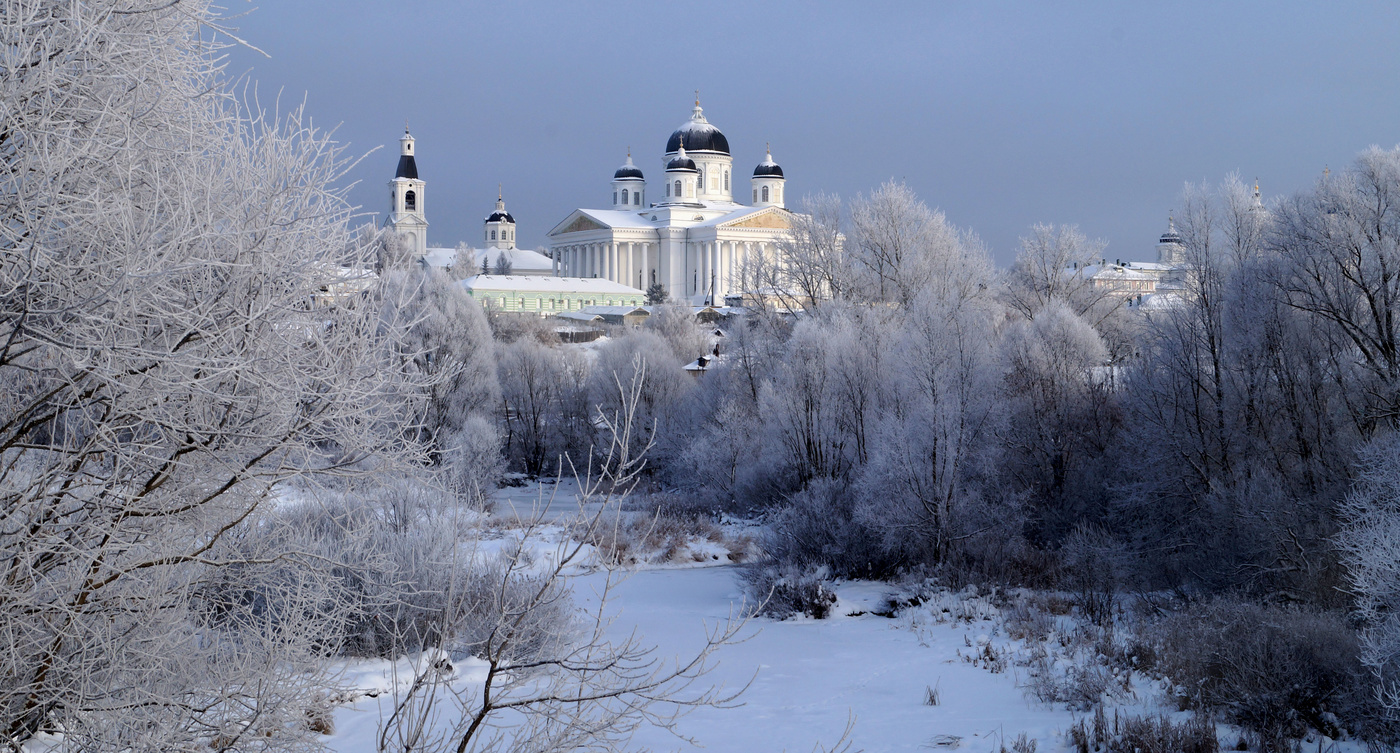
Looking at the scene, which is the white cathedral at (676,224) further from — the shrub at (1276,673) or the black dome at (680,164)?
the shrub at (1276,673)

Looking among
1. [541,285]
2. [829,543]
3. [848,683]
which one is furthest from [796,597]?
[541,285]

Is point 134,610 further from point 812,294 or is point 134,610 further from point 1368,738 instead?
point 812,294

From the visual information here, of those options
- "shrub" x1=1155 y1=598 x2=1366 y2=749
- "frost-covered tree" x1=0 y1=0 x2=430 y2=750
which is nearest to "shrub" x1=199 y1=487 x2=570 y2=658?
"frost-covered tree" x1=0 y1=0 x2=430 y2=750

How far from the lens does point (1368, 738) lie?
855cm

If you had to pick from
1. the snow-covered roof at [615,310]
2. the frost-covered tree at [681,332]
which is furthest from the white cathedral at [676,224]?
the frost-covered tree at [681,332]

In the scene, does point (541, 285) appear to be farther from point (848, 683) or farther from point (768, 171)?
point (848, 683)

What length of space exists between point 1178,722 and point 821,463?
12.0 m

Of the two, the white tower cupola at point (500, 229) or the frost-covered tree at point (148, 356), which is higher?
the white tower cupola at point (500, 229)

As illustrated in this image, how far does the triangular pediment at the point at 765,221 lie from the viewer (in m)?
75.1

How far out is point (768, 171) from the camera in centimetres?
8138

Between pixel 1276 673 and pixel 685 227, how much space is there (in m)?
71.9

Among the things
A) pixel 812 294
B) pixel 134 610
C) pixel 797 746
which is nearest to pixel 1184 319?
pixel 797 746

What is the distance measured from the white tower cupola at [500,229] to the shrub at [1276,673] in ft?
315

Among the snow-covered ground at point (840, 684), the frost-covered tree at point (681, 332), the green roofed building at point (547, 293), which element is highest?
the green roofed building at point (547, 293)
